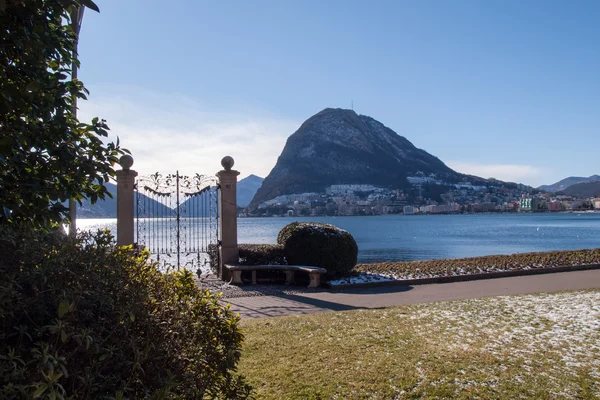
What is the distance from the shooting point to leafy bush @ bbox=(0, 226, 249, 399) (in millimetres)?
1935

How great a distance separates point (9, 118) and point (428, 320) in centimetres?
602

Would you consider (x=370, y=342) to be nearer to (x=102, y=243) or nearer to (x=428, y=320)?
(x=428, y=320)

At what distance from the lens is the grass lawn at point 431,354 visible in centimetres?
448

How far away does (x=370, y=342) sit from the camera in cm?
595

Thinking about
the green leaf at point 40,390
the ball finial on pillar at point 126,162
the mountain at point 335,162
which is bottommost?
the green leaf at point 40,390

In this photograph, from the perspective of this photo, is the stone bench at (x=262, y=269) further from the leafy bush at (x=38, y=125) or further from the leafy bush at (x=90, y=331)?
the leafy bush at (x=90, y=331)

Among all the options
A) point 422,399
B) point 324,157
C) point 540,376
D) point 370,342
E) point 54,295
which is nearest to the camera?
point 54,295

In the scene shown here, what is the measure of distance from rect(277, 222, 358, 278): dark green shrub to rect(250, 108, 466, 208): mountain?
451 ft

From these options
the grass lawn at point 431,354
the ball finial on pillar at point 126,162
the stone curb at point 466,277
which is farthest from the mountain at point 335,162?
the grass lawn at point 431,354

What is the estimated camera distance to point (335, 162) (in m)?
175

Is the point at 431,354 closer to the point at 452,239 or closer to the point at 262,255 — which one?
the point at 262,255

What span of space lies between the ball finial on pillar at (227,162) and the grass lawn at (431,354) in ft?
20.7

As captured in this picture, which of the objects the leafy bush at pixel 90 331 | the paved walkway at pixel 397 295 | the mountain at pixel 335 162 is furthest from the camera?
the mountain at pixel 335 162

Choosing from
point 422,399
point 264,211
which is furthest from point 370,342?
point 264,211
